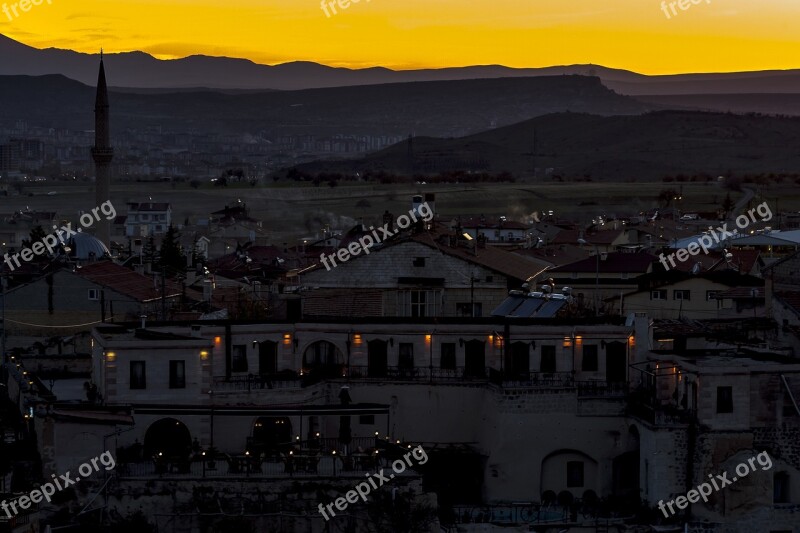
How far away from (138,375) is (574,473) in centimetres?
804

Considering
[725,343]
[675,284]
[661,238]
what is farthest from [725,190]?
[725,343]

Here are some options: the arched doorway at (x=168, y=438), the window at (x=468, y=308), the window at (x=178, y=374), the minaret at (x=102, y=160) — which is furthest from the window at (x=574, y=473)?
the minaret at (x=102, y=160)

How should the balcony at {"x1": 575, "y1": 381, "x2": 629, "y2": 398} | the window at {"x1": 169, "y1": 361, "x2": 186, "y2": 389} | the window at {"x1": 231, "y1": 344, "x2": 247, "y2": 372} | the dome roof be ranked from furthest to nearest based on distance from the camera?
the dome roof, the window at {"x1": 231, "y1": 344, "x2": 247, "y2": 372}, the balcony at {"x1": 575, "y1": 381, "x2": 629, "y2": 398}, the window at {"x1": 169, "y1": 361, "x2": 186, "y2": 389}

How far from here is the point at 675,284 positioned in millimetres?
50312

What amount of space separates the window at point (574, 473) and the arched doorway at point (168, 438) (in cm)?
685

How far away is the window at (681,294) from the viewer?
50219 mm

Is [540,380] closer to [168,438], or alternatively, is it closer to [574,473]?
[574,473]

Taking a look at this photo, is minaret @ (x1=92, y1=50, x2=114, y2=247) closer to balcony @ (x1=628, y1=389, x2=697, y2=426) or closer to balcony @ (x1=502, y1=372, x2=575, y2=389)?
balcony @ (x1=502, y1=372, x2=575, y2=389)

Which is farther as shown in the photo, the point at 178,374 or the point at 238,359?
the point at 238,359

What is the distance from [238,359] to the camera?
33.2m

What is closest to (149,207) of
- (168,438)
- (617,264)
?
(617,264)

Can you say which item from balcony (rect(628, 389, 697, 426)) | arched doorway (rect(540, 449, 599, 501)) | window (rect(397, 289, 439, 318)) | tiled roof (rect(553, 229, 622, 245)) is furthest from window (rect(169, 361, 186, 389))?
tiled roof (rect(553, 229, 622, 245))

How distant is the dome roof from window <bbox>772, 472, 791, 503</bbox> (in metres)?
37.8

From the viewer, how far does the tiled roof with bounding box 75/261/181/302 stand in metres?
47.4
